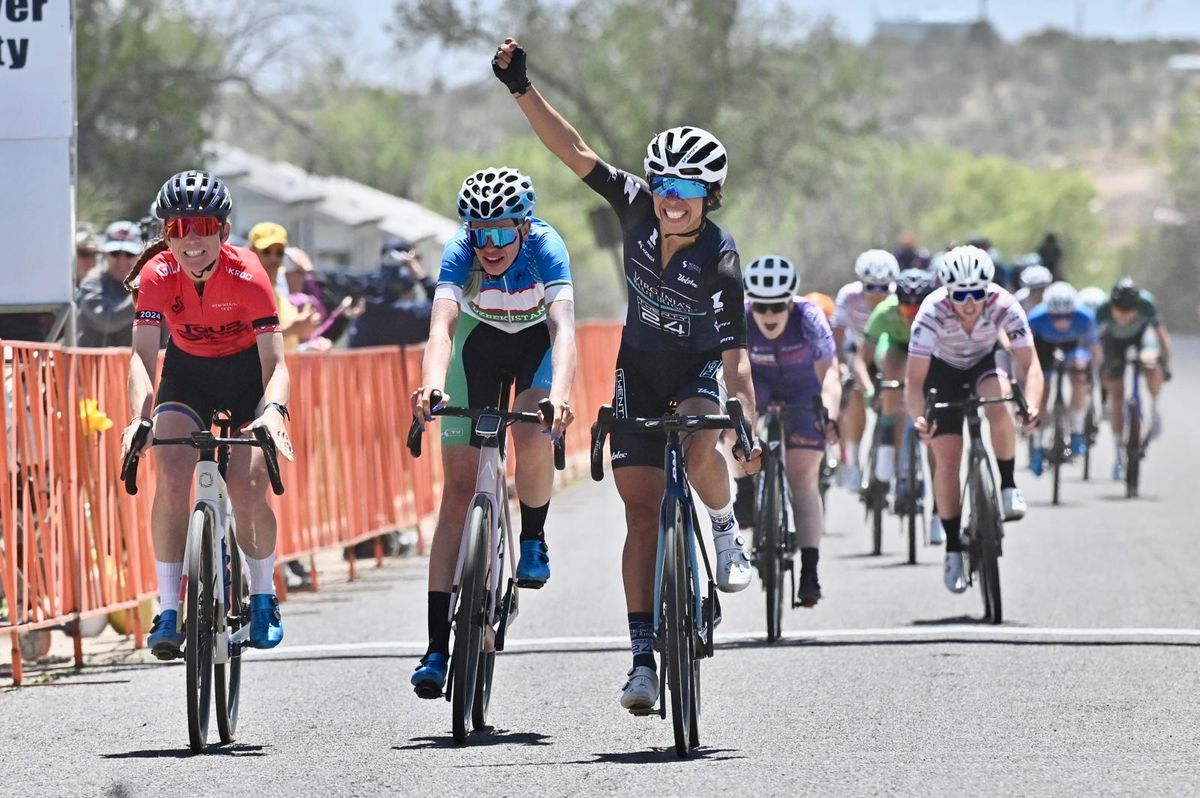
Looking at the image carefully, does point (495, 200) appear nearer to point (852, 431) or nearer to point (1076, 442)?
point (852, 431)

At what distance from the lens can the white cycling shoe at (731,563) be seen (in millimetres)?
8289

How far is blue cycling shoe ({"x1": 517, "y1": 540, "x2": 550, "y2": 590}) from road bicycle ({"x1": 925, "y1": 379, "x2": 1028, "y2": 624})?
3955 mm

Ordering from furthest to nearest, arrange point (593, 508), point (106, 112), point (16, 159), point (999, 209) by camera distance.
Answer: point (999, 209)
point (106, 112)
point (593, 508)
point (16, 159)

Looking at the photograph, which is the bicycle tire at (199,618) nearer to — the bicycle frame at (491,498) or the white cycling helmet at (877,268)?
the bicycle frame at (491,498)

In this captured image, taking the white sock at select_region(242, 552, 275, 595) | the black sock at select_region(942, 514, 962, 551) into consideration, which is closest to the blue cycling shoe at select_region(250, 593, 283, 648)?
the white sock at select_region(242, 552, 275, 595)

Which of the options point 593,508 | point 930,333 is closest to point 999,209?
point 593,508

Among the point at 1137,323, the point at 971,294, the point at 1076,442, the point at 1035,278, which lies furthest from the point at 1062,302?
the point at 971,294

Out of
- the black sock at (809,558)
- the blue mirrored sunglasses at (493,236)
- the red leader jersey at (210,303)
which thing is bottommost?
the black sock at (809,558)

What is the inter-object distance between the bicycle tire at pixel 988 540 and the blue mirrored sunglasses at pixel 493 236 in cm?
441

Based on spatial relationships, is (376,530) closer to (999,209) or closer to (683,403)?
(683,403)

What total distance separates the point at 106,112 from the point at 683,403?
3091cm

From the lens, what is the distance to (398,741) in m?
8.42

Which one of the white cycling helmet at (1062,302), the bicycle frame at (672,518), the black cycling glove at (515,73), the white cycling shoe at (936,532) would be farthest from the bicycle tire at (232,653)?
the white cycling helmet at (1062,302)

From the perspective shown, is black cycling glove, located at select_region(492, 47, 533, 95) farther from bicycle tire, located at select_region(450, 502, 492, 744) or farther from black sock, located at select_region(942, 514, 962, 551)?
black sock, located at select_region(942, 514, 962, 551)
